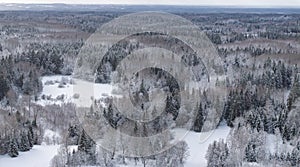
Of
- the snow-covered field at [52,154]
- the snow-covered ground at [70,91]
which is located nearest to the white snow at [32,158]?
the snow-covered field at [52,154]

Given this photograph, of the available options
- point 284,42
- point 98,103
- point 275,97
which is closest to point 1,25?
point 284,42

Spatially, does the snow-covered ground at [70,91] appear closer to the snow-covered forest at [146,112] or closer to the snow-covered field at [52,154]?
the snow-covered forest at [146,112]

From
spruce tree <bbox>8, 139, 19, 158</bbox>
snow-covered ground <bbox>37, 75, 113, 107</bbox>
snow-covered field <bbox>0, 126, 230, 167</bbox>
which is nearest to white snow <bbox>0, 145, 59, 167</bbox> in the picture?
snow-covered field <bbox>0, 126, 230, 167</bbox>

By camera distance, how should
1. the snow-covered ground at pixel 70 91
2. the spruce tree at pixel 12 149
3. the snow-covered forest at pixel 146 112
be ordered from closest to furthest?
1. the snow-covered forest at pixel 146 112
2. the spruce tree at pixel 12 149
3. the snow-covered ground at pixel 70 91

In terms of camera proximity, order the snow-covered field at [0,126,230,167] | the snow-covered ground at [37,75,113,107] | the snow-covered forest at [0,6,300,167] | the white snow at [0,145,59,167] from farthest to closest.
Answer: the snow-covered ground at [37,75,113,107], the snow-covered forest at [0,6,300,167], the snow-covered field at [0,126,230,167], the white snow at [0,145,59,167]

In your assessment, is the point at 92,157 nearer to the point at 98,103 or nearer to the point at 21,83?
the point at 98,103

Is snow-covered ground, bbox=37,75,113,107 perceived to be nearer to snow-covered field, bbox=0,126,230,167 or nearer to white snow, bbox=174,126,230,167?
snow-covered field, bbox=0,126,230,167

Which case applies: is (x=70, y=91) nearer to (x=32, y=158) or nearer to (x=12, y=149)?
(x=12, y=149)
